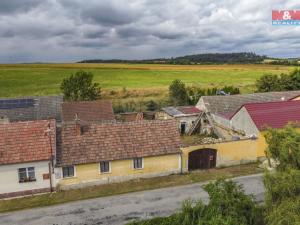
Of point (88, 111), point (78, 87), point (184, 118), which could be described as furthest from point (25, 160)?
point (78, 87)

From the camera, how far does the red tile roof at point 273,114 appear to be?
27391 mm

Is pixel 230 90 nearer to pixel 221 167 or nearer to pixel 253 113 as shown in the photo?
pixel 253 113

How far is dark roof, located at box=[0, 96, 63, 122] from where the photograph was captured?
120 feet

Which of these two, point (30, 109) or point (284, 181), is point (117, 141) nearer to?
point (284, 181)

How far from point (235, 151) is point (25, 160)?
16648 millimetres

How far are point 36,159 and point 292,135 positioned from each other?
52.6 ft

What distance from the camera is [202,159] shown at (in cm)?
2484

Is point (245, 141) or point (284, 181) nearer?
point (284, 181)

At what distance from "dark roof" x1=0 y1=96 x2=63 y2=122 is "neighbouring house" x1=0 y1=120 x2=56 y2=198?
1540cm

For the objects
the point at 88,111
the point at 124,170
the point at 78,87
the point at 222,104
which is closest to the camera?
the point at 124,170

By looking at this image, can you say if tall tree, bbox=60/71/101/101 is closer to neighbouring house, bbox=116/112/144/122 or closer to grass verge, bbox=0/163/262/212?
neighbouring house, bbox=116/112/144/122

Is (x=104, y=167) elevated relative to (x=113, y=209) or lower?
elevated

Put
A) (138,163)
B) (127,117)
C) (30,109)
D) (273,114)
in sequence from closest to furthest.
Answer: (138,163)
(273,114)
(30,109)
(127,117)

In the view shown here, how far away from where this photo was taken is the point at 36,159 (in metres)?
20.5
